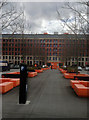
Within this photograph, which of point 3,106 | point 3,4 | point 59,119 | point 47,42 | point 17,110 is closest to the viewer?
point 59,119

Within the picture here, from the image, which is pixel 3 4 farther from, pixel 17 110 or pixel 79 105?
pixel 79 105

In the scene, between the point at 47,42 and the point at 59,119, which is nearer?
the point at 59,119

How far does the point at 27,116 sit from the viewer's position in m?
5.01


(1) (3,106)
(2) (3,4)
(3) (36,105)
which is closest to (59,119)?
(3) (36,105)

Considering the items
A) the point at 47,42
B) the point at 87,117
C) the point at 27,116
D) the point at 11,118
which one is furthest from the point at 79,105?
the point at 47,42

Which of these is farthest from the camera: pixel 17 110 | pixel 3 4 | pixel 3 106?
pixel 3 4

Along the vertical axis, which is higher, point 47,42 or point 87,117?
point 47,42

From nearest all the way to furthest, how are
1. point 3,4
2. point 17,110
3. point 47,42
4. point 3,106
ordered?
point 17,110 → point 3,106 → point 3,4 → point 47,42

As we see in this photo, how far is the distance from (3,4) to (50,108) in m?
8.39

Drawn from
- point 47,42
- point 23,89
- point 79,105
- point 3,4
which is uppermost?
point 47,42

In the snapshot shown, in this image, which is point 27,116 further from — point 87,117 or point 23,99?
point 87,117

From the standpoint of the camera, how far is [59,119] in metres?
4.80

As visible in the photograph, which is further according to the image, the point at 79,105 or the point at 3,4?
the point at 3,4

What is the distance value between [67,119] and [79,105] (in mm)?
1786
